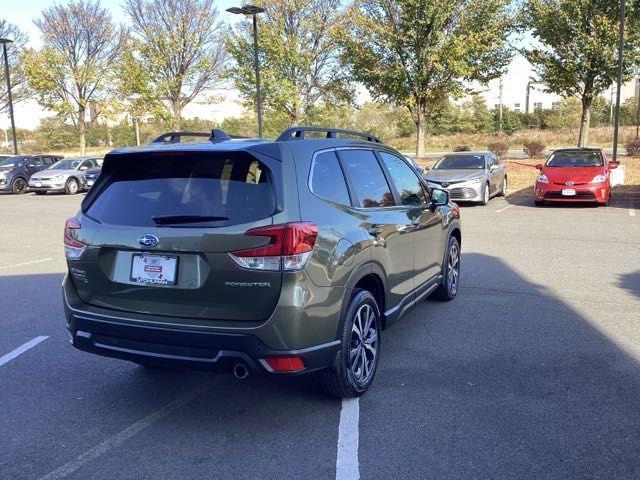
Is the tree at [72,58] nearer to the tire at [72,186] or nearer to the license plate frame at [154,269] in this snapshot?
the tire at [72,186]

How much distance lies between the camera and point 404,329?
5473mm

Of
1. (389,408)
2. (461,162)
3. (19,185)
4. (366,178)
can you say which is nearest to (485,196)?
(461,162)

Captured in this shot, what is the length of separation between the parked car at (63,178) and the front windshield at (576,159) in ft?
58.1

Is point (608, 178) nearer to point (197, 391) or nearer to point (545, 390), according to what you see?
point (545, 390)

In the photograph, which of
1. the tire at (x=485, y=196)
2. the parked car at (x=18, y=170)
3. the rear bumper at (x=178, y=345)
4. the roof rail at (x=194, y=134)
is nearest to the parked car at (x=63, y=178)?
the parked car at (x=18, y=170)

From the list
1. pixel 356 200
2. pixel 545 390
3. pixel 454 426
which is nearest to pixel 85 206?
pixel 356 200

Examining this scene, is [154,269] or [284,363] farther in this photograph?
[154,269]

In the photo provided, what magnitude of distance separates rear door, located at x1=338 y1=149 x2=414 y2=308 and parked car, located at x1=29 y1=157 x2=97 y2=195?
2098 centimetres

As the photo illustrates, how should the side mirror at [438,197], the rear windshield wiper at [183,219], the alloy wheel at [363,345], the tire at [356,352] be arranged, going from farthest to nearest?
1. the side mirror at [438,197]
2. the alloy wheel at [363,345]
3. the tire at [356,352]
4. the rear windshield wiper at [183,219]

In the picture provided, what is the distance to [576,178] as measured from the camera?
1440 centimetres

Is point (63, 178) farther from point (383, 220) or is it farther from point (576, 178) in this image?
point (383, 220)

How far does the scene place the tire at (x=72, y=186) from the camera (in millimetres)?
23078

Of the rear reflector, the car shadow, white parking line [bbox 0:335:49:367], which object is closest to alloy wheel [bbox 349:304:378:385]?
the rear reflector

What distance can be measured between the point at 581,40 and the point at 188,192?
2359cm
